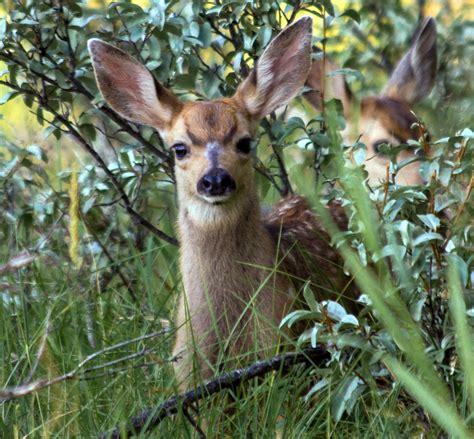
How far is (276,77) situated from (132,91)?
664 millimetres

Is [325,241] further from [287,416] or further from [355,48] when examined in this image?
[355,48]

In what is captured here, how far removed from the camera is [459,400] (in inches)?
151

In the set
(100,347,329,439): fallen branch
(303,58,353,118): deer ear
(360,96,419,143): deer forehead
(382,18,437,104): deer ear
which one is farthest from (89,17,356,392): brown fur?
(382,18,437,104): deer ear

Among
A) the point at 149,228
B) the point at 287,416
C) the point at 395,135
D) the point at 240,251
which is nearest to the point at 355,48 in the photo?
the point at 395,135

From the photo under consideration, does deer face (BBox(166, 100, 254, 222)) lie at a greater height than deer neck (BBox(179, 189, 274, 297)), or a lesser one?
greater

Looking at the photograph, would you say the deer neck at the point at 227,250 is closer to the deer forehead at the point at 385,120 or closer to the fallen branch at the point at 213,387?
the fallen branch at the point at 213,387

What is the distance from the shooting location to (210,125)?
5.07 metres

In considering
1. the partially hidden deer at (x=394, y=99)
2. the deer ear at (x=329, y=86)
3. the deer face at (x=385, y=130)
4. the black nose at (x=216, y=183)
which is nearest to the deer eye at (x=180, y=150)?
the black nose at (x=216, y=183)

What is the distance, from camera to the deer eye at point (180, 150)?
5.09 m

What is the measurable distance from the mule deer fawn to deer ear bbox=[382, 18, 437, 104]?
1814 millimetres

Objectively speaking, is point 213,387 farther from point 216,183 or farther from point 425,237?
point 216,183

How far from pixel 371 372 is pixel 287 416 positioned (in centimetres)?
39

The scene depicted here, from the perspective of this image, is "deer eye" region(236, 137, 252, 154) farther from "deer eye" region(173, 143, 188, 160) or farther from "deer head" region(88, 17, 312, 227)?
"deer eye" region(173, 143, 188, 160)

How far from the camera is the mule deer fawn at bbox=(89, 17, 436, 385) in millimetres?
4605
